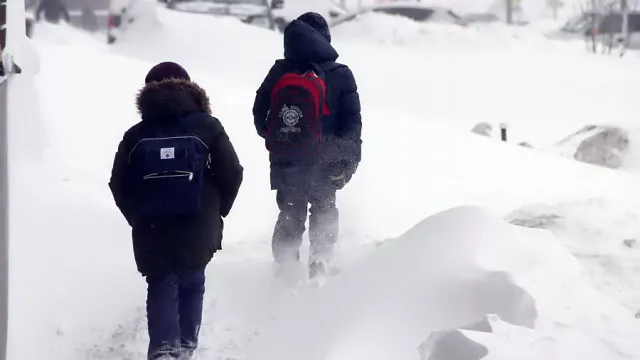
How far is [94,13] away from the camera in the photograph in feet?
72.5

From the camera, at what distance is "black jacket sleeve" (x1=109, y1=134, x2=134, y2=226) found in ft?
10.0

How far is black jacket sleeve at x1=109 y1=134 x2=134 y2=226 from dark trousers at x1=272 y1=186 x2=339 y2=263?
120cm

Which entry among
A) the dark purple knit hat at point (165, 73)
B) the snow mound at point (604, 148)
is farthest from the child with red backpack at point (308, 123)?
the snow mound at point (604, 148)

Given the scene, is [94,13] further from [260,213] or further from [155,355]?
[155,355]

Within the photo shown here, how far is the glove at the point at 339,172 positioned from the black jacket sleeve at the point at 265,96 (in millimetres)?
428

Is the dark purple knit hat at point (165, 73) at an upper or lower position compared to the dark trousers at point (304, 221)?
upper

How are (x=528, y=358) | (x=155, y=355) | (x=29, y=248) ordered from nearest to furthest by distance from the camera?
(x=528, y=358) → (x=155, y=355) → (x=29, y=248)

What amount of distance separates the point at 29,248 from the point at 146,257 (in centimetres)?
173

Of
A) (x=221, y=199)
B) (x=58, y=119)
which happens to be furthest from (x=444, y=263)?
(x=58, y=119)

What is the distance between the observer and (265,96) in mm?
3979

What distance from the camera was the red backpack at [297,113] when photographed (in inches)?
151

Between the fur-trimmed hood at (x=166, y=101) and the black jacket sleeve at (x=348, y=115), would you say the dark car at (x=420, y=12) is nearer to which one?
the black jacket sleeve at (x=348, y=115)

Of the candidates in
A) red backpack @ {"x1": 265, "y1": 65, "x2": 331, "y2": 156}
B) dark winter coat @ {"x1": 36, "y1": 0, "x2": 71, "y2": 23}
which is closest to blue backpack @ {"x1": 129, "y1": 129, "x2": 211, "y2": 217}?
red backpack @ {"x1": 265, "y1": 65, "x2": 331, "y2": 156}

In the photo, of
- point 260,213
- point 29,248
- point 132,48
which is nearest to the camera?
point 29,248
